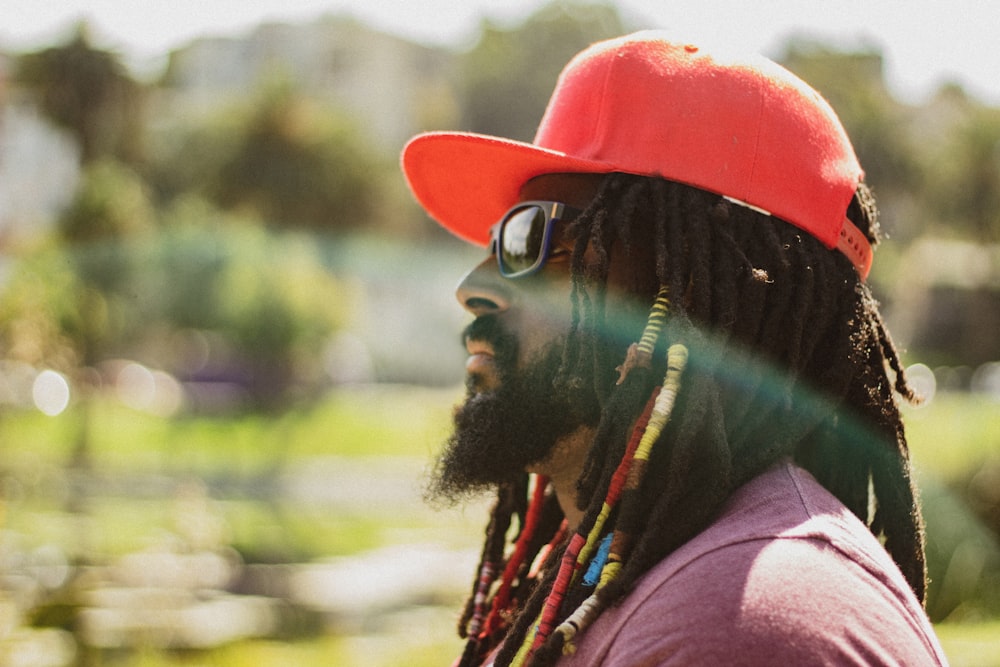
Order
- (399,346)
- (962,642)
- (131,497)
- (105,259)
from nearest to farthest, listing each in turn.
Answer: (962,642) < (131,497) < (105,259) < (399,346)

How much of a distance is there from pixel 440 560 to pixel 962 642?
21.1ft

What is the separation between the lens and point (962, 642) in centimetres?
501

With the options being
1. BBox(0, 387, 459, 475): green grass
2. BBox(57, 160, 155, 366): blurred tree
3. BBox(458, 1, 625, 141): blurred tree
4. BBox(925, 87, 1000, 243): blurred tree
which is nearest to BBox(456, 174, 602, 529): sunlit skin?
BBox(0, 387, 459, 475): green grass

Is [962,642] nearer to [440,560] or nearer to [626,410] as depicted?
[626,410]

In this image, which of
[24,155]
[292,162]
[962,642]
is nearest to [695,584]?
[962,642]

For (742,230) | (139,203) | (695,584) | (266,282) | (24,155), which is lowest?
(695,584)

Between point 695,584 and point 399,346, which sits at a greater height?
point 399,346

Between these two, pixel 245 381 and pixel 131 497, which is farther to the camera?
pixel 245 381

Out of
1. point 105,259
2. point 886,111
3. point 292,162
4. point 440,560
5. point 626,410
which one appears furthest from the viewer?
point 886,111

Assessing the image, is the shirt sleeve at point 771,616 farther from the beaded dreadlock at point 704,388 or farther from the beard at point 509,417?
the beard at point 509,417

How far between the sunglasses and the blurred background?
522 mm

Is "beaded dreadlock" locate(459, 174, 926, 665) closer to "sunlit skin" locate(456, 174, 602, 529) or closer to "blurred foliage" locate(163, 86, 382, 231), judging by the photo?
"sunlit skin" locate(456, 174, 602, 529)

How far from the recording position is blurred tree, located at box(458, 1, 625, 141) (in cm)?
6097

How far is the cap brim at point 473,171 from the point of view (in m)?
2.31
